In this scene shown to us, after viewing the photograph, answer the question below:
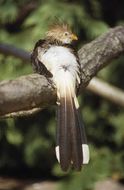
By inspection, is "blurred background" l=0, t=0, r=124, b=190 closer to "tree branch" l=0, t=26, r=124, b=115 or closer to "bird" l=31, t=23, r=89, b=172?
Answer: "tree branch" l=0, t=26, r=124, b=115

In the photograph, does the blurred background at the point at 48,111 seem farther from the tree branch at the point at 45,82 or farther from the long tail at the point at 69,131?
the long tail at the point at 69,131

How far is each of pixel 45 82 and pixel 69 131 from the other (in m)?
0.19

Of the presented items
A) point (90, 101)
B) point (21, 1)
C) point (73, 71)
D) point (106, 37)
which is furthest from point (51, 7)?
point (73, 71)

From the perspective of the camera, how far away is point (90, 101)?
14.9 ft

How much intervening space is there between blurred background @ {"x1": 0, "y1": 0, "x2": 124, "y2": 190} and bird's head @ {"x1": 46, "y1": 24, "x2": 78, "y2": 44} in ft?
4.81

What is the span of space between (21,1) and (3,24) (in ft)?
0.88

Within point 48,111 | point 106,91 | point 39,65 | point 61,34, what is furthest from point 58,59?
point 48,111

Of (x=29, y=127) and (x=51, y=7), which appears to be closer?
(x=51, y=7)

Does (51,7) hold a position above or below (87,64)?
below

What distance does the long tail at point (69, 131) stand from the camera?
2121mm

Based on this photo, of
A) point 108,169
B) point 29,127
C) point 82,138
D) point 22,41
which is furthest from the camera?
point 29,127

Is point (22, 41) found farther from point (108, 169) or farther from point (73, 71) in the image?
point (73, 71)

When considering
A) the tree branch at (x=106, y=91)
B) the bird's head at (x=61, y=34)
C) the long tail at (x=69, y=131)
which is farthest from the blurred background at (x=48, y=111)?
the long tail at (x=69, y=131)

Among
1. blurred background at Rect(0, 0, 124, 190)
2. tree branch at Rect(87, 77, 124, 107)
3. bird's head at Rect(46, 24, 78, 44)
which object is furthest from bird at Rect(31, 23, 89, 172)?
blurred background at Rect(0, 0, 124, 190)
